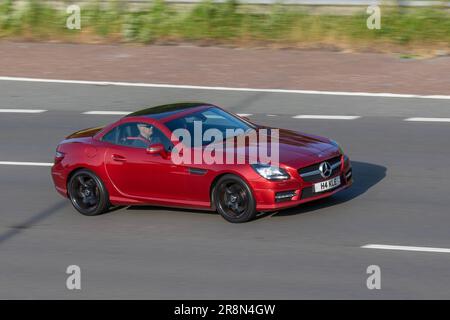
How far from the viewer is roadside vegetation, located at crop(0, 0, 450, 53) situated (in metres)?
23.2

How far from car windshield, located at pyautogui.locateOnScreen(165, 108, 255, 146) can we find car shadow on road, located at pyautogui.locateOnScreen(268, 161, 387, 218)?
125cm

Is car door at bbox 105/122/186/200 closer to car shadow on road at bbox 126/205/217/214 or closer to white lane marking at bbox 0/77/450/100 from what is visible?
car shadow on road at bbox 126/205/217/214

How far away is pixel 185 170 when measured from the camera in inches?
510

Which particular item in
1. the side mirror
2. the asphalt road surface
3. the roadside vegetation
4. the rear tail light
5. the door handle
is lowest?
the asphalt road surface

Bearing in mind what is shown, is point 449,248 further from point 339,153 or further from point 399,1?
point 399,1

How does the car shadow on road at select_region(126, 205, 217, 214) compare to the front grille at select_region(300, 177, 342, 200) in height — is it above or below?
below

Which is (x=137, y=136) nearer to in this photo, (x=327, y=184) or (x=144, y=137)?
(x=144, y=137)

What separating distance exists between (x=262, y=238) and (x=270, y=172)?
0.83m

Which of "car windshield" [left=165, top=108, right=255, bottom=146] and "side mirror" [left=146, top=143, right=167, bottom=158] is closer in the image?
"side mirror" [left=146, top=143, right=167, bottom=158]

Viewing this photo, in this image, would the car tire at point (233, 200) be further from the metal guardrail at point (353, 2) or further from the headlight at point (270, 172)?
the metal guardrail at point (353, 2)

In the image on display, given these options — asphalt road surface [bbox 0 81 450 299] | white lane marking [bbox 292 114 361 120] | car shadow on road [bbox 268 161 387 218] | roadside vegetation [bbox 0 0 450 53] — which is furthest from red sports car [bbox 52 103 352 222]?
roadside vegetation [bbox 0 0 450 53]

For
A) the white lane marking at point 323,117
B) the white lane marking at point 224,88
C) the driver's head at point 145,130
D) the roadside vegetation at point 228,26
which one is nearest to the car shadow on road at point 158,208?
the driver's head at point 145,130

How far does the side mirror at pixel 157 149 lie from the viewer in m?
13.1

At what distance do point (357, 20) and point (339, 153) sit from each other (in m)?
11.0
